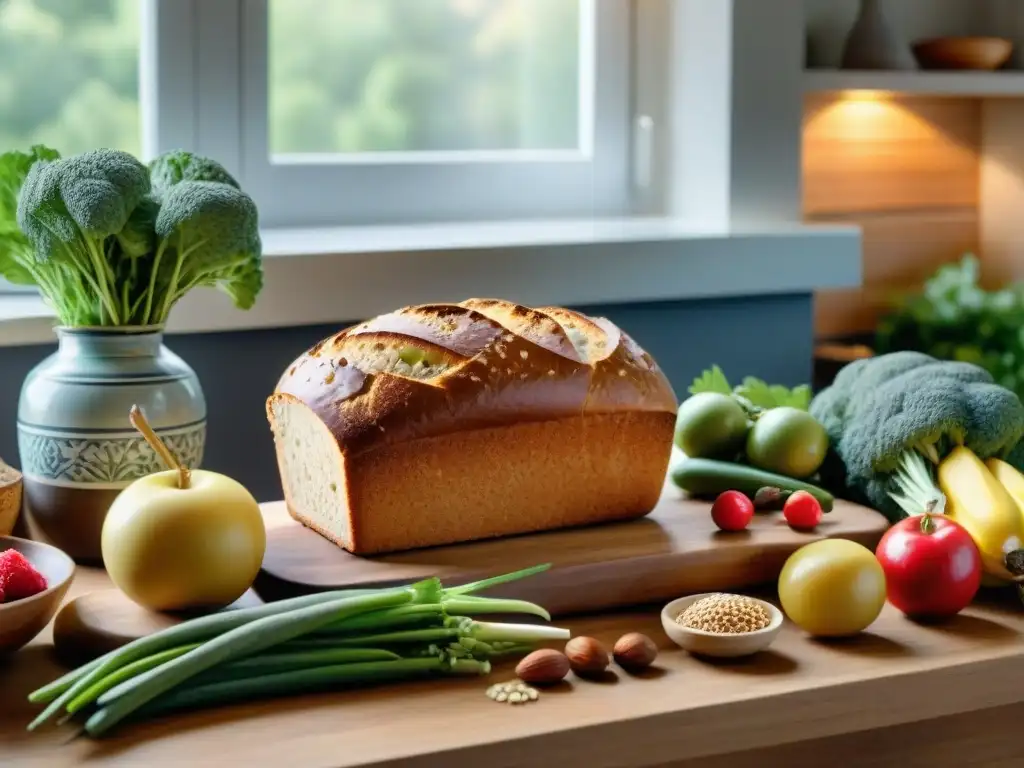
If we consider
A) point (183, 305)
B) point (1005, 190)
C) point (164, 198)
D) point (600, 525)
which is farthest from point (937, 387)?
point (1005, 190)

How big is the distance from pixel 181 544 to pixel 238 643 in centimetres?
12

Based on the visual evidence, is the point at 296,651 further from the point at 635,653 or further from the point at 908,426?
the point at 908,426

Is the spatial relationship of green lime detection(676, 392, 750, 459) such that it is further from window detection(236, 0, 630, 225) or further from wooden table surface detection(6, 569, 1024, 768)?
window detection(236, 0, 630, 225)

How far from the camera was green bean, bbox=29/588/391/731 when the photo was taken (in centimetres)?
97

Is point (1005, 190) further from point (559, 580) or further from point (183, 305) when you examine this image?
point (559, 580)

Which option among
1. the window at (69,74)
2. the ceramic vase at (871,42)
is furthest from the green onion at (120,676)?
the ceramic vase at (871,42)

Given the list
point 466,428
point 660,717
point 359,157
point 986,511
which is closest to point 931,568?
point 986,511

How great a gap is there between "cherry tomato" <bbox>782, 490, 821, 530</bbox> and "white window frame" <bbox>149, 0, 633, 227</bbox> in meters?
1.24

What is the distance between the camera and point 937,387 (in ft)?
4.48

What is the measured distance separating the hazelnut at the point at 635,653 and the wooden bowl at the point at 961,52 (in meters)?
1.85

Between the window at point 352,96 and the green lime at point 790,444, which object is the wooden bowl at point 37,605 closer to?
the green lime at point 790,444

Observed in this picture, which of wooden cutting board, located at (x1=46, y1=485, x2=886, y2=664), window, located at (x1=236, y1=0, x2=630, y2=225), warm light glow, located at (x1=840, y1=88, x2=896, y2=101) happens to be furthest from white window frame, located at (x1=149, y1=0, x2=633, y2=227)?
wooden cutting board, located at (x1=46, y1=485, x2=886, y2=664)

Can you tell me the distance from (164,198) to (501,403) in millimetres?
380

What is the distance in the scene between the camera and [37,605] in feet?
3.44
